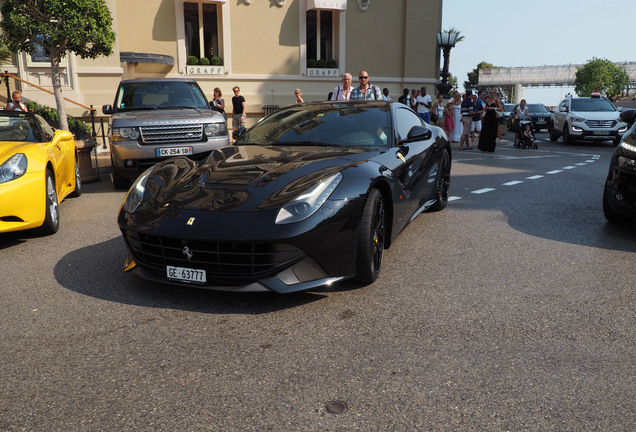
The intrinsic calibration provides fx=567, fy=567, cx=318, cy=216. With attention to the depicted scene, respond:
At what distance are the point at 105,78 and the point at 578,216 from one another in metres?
14.9

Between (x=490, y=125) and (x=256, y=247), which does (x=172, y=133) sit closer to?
(x=256, y=247)

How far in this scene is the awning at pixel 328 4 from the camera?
20875mm

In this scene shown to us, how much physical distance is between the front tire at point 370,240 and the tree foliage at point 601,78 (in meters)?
88.3

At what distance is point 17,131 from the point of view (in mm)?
6574

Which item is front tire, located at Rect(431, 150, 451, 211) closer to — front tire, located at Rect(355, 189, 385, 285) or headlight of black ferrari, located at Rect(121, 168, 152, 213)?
front tire, located at Rect(355, 189, 385, 285)

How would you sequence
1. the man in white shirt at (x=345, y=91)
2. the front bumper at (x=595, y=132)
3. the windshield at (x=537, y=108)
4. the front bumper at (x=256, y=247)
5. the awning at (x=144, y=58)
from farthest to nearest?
the windshield at (x=537, y=108) < the front bumper at (x=595, y=132) < the awning at (x=144, y=58) < the man in white shirt at (x=345, y=91) < the front bumper at (x=256, y=247)

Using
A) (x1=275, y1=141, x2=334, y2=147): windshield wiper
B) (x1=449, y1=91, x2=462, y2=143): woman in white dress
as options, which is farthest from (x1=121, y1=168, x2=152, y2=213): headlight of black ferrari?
(x1=449, y1=91, x2=462, y2=143): woman in white dress

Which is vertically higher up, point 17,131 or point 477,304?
point 17,131

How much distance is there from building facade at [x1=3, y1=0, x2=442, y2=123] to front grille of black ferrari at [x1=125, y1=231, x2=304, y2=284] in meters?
14.9

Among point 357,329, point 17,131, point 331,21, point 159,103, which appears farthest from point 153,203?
point 331,21

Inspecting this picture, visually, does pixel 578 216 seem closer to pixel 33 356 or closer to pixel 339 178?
pixel 339 178

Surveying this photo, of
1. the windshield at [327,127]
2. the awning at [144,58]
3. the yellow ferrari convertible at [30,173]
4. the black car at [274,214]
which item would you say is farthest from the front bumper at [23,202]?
the awning at [144,58]

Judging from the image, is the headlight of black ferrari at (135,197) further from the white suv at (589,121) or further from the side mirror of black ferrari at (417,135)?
the white suv at (589,121)

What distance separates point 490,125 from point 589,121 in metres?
5.79
